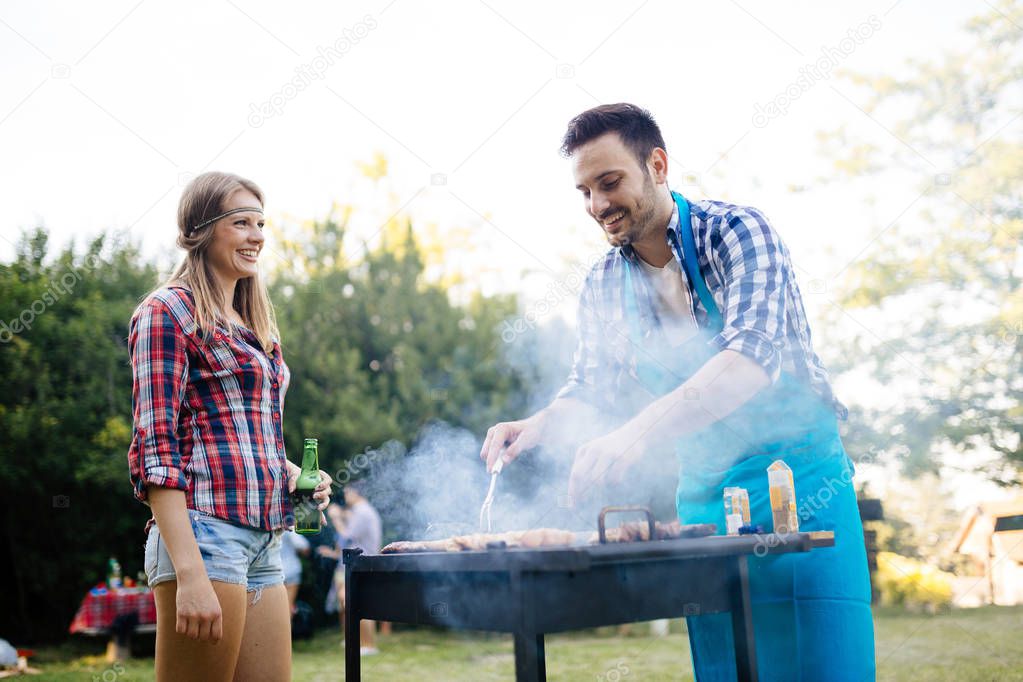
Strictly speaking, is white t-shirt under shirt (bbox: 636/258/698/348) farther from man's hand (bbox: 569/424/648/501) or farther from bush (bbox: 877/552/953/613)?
bush (bbox: 877/552/953/613)

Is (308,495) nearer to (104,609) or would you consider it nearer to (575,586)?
(575,586)

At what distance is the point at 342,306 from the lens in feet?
43.0

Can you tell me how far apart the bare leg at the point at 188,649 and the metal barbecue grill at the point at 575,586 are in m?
0.47

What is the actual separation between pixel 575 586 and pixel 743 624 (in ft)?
1.84

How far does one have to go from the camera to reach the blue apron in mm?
2449

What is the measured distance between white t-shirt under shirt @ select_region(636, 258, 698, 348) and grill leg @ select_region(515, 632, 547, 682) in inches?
49.3

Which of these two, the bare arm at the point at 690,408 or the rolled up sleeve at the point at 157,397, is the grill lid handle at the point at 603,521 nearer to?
the bare arm at the point at 690,408

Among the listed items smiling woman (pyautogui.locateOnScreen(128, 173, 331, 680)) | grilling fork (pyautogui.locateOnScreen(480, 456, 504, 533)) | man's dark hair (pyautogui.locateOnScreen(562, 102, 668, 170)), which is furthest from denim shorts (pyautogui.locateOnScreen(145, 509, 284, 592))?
man's dark hair (pyautogui.locateOnScreen(562, 102, 668, 170))

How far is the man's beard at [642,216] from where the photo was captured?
2754 millimetres

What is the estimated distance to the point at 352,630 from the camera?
2.61 m

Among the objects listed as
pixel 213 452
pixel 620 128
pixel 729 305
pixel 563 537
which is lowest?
pixel 563 537

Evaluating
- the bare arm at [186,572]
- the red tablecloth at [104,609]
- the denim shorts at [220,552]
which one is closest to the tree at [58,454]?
the red tablecloth at [104,609]

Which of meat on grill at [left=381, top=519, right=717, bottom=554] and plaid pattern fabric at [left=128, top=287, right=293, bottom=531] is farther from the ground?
plaid pattern fabric at [left=128, top=287, right=293, bottom=531]

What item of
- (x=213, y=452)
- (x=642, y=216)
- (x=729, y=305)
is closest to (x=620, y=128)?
(x=642, y=216)
